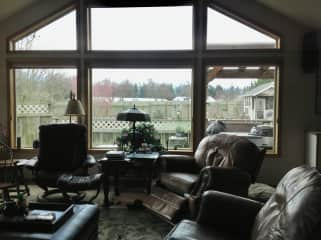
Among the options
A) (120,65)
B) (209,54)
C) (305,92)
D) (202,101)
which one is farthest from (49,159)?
(305,92)

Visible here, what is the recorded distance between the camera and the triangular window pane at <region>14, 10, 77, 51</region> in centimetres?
575

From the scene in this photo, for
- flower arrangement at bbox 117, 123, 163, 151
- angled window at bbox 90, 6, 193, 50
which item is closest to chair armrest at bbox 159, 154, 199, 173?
flower arrangement at bbox 117, 123, 163, 151

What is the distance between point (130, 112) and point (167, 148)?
4.01 feet

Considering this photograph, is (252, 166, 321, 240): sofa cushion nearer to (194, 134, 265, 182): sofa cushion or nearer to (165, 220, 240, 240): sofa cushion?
(165, 220, 240, 240): sofa cushion

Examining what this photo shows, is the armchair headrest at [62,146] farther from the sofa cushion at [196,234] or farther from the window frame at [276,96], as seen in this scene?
the sofa cushion at [196,234]

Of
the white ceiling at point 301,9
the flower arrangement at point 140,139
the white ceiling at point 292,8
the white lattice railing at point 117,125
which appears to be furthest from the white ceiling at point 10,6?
the white ceiling at point 301,9

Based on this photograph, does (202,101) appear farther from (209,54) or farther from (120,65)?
(120,65)

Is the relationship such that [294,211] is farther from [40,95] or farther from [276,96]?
[40,95]

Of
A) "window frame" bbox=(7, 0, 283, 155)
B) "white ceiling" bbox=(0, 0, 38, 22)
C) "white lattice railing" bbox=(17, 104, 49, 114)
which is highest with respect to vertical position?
"white ceiling" bbox=(0, 0, 38, 22)

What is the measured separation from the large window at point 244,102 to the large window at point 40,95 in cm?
245

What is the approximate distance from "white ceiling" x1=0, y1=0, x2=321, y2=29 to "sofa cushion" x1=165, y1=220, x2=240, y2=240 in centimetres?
341

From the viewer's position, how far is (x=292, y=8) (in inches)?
193

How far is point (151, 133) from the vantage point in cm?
545

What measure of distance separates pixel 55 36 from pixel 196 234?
181 inches
